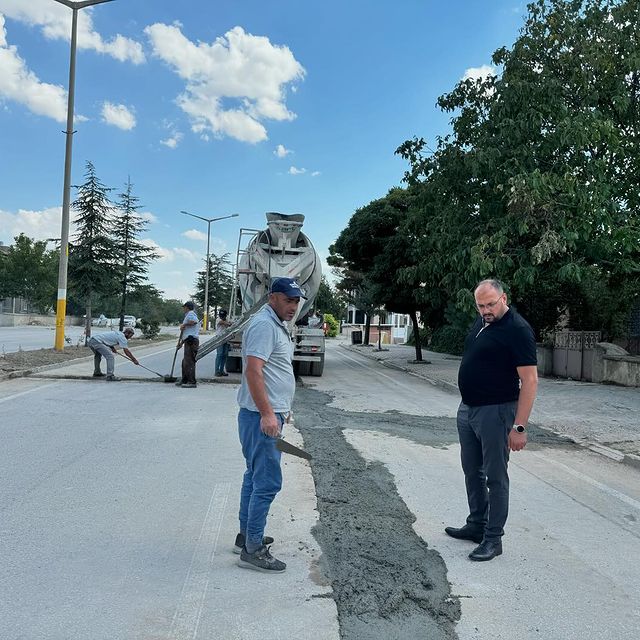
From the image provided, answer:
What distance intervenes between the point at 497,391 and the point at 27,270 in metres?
64.7

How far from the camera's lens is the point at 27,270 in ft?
200

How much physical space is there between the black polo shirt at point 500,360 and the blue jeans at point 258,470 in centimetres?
140

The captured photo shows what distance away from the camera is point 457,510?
5.15 m

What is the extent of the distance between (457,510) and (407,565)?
4.40 ft

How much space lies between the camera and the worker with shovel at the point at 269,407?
12.2ft

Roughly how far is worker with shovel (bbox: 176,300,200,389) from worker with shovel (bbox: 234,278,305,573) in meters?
8.99

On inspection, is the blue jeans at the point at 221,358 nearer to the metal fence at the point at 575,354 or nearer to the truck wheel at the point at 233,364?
the truck wheel at the point at 233,364

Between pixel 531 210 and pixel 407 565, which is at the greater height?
pixel 531 210

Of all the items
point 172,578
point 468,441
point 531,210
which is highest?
point 531,210

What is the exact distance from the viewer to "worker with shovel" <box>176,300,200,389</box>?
12.6m

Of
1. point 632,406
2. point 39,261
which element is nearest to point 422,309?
point 632,406

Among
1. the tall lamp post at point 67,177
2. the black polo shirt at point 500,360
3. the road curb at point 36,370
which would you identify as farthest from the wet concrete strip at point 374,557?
the tall lamp post at point 67,177

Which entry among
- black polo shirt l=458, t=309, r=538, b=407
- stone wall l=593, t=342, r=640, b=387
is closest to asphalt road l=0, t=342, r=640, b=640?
black polo shirt l=458, t=309, r=538, b=407

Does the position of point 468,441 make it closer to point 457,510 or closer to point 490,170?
point 457,510
